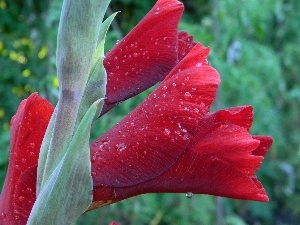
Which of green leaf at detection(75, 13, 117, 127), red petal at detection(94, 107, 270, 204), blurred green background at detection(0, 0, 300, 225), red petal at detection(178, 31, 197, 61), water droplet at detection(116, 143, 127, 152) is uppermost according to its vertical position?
green leaf at detection(75, 13, 117, 127)

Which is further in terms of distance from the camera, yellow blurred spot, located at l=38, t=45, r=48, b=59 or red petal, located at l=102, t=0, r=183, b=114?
yellow blurred spot, located at l=38, t=45, r=48, b=59

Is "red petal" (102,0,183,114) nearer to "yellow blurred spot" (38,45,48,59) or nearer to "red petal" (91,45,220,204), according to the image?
"red petal" (91,45,220,204)

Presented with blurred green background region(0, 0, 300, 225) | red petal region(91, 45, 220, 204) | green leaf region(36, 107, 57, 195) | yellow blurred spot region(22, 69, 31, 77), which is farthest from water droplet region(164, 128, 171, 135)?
yellow blurred spot region(22, 69, 31, 77)

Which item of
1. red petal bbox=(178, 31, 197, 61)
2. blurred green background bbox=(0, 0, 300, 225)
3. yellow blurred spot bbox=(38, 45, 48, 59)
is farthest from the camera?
yellow blurred spot bbox=(38, 45, 48, 59)

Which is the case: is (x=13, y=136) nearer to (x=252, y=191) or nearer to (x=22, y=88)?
(x=252, y=191)

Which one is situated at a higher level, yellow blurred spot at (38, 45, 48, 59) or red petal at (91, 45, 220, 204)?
red petal at (91, 45, 220, 204)

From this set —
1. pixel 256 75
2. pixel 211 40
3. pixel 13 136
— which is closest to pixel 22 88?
pixel 211 40

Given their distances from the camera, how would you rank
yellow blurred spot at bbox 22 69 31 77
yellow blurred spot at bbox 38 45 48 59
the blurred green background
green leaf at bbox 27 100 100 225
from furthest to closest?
yellow blurred spot at bbox 38 45 48 59 < yellow blurred spot at bbox 22 69 31 77 < the blurred green background < green leaf at bbox 27 100 100 225

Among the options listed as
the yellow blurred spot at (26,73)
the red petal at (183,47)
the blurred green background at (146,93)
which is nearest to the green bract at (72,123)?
the red petal at (183,47)
